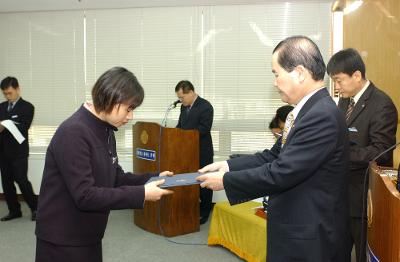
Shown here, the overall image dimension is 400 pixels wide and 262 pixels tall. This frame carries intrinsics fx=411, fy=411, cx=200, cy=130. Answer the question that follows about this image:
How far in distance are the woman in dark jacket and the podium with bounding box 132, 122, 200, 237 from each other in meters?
2.44

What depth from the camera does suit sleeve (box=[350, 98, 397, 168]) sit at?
2104 mm

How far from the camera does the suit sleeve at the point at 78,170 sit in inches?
55.9

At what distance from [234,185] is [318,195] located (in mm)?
316

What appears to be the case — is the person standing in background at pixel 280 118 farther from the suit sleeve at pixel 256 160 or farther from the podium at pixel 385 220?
the podium at pixel 385 220

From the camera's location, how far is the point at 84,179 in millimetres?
1428

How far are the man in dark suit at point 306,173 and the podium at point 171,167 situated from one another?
2492 millimetres

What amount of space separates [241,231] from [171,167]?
1.03 m

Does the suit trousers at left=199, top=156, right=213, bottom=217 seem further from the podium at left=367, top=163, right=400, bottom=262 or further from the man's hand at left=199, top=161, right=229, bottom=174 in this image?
the podium at left=367, top=163, right=400, bottom=262

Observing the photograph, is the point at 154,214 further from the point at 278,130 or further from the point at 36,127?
the point at 36,127

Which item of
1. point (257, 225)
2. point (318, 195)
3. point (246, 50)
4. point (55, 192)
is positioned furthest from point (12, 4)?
point (318, 195)

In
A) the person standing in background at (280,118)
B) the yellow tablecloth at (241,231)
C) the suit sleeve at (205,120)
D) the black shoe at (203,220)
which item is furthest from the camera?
the black shoe at (203,220)

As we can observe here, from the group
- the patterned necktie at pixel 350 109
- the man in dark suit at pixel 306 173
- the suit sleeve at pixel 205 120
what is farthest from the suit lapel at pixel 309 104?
the suit sleeve at pixel 205 120

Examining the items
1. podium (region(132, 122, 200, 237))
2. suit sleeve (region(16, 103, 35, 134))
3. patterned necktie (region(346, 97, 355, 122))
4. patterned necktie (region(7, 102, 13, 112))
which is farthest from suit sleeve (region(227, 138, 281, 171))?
patterned necktie (region(7, 102, 13, 112))

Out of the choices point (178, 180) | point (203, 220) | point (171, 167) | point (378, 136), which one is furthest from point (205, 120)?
point (178, 180)
